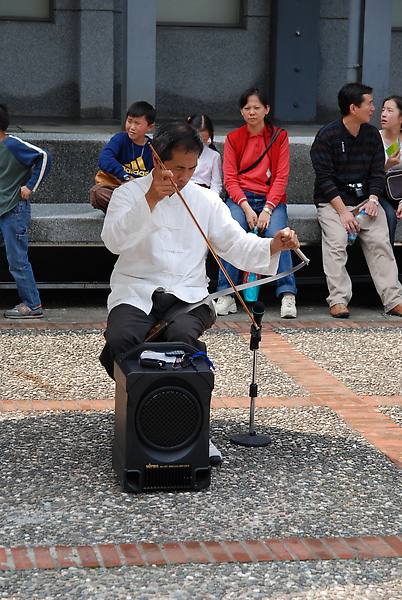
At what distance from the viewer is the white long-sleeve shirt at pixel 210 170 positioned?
802cm

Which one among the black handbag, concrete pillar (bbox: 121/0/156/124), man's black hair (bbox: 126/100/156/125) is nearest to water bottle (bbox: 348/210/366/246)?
the black handbag

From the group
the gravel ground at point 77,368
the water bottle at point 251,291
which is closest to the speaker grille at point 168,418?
the gravel ground at point 77,368

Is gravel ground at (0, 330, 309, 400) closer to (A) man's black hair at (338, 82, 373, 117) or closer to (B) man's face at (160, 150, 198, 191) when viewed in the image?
(B) man's face at (160, 150, 198, 191)

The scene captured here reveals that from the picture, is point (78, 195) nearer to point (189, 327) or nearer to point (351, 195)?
point (351, 195)

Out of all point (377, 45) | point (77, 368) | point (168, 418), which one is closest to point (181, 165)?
point (168, 418)

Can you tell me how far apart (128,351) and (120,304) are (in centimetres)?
41

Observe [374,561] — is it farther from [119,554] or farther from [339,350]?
[339,350]

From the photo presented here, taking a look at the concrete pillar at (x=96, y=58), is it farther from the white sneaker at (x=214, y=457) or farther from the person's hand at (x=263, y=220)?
the white sneaker at (x=214, y=457)

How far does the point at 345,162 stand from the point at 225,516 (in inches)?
178

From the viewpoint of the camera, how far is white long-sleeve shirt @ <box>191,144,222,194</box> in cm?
802

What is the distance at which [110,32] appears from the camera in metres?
13.1

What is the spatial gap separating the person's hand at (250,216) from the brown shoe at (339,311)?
889 mm

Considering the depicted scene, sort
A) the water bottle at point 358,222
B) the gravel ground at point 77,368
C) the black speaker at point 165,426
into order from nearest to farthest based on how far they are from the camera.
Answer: the black speaker at point 165,426 < the gravel ground at point 77,368 < the water bottle at point 358,222

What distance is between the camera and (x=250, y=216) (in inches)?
303
